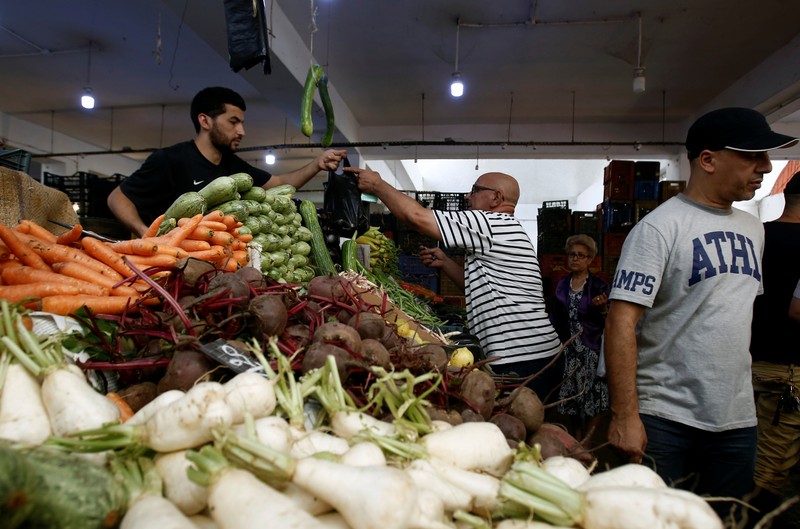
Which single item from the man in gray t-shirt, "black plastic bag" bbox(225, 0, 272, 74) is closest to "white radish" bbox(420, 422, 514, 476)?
the man in gray t-shirt

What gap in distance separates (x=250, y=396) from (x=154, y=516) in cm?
29

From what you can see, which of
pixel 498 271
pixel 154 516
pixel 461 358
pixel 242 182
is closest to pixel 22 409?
pixel 154 516

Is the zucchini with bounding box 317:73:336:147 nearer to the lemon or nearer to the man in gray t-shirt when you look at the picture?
the lemon

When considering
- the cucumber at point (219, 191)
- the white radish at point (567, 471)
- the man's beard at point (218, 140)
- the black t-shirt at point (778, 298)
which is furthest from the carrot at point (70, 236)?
the black t-shirt at point (778, 298)

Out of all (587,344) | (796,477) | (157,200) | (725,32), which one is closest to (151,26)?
(157,200)

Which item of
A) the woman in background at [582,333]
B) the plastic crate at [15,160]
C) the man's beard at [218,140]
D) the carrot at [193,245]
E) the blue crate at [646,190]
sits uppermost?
the blue crate at [646,190]

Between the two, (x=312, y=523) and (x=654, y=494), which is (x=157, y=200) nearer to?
(x=312, y=523)

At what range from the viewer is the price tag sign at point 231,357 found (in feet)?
3.96

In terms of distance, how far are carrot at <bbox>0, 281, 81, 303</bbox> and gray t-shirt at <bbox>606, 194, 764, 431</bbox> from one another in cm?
230

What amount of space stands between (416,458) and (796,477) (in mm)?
3510

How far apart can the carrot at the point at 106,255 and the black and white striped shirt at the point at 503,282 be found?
5.92 feet

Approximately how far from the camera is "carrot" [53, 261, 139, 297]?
1818mm

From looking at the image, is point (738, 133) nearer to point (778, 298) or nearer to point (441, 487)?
point (778, 298)

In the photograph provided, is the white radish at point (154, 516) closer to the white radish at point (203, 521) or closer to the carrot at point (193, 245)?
the white radish at point (203, 521)
